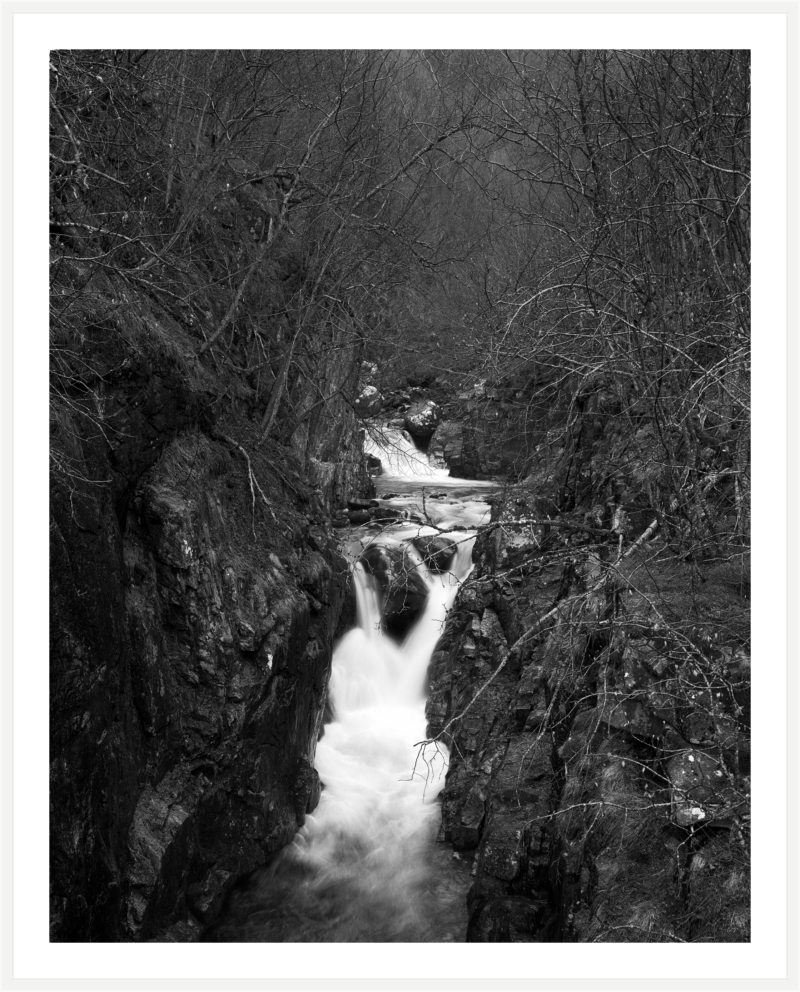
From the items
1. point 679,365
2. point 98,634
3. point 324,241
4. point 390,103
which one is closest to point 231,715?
point 98,634

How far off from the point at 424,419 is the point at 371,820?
11574 mm

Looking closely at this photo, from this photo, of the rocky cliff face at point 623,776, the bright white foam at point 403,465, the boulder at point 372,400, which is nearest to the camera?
the rocky cliff face at point 623,776

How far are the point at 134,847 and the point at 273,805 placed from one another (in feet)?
4.96

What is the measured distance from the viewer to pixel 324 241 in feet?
25.6

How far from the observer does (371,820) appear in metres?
6.60

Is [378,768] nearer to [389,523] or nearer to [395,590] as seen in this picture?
[395,590]

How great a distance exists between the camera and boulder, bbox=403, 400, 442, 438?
17.1 metres

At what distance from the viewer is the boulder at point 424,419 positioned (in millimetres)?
17078

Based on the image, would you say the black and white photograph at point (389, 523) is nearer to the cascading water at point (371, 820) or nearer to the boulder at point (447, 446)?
the cascading water at point (371, 820)

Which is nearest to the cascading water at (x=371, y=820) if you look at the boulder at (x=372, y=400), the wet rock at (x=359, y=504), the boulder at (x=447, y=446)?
the wet rock at (x=359, y=504)

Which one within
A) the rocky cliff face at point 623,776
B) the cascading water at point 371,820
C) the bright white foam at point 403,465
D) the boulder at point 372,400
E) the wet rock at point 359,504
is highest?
the boulder at point 372,400

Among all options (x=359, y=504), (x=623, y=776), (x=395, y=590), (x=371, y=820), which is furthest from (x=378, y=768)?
(x=359, y=504)

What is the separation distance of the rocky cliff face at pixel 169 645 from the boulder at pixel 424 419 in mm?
9946

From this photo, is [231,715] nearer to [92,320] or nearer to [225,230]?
[92,320]
